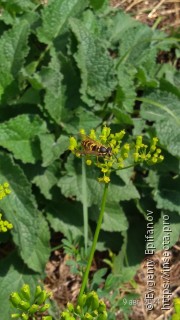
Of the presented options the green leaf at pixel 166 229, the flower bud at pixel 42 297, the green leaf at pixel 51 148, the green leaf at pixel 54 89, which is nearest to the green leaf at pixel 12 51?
the green leaf at pixel 54 89

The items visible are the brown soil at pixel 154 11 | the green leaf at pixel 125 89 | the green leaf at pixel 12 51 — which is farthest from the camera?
the brown soil at pixel 154 11

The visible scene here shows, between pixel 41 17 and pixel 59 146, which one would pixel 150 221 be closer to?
pixel 59 146

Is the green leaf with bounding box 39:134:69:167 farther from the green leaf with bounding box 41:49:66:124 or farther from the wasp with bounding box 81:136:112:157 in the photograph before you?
the wasp with bounding box 81:136:112:157

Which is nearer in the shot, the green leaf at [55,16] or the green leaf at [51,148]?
the green leaf at [51,148]

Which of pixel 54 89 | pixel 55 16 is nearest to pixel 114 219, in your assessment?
pixel 54 89

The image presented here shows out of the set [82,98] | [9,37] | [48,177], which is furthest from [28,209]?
[9,37]

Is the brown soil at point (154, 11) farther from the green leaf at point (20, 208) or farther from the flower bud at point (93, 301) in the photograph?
the flower bud at point (93, 301)

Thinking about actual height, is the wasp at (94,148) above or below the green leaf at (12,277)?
above
